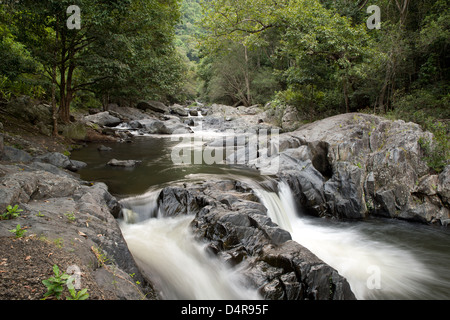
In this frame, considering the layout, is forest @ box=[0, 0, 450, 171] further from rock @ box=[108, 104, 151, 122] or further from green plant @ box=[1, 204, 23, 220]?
rock @ box=[108, 104, 151, 122]

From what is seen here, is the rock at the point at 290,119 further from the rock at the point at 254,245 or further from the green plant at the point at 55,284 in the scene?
the green plant at the point at 55,284

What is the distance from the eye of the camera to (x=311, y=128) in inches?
515

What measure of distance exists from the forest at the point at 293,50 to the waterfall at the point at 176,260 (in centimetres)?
846

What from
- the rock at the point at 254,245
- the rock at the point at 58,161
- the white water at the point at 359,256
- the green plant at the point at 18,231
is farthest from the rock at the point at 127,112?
the green plant at the point at 18,231

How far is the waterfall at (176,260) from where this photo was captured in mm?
4684

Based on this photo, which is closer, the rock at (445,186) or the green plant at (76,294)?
the green plant at (76,294)

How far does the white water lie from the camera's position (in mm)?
5379

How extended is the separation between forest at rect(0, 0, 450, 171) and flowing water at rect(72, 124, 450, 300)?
3689 mm

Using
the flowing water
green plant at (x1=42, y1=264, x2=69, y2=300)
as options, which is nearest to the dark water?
the flowing water

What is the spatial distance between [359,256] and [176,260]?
178 inches

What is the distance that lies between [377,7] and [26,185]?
67.6 ft
